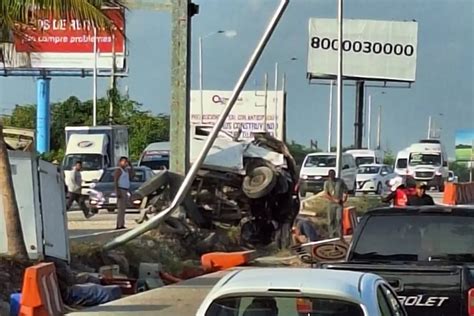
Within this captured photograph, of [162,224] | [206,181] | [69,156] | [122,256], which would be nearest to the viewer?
[122,256]

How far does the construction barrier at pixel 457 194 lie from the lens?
38531 millimetres

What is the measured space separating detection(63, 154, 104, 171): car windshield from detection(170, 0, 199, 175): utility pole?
23044 millimetres

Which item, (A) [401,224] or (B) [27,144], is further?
(B) [27,144]

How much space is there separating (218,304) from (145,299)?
8.93m

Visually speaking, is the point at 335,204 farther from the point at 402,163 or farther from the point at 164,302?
the point at 402,163

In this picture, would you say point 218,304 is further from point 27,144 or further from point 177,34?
point 177,34

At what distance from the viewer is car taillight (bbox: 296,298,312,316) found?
6.79m

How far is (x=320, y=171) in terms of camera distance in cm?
5125

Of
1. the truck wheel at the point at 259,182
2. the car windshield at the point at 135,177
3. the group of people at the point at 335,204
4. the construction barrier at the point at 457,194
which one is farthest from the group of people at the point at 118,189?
the construction barrier at the point at 457,194

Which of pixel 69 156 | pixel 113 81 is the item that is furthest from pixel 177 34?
pixel 113 81

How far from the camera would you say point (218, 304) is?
6984 mm

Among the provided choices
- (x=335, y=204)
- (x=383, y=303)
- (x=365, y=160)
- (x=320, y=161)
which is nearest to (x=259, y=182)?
(x=335, y=204)

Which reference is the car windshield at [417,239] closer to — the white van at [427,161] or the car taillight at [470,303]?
the car taillight at [470,303]

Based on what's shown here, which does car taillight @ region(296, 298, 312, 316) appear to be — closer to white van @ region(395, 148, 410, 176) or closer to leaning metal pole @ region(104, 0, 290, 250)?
leaning metal pole @ region(104, 0, 290, 250)
